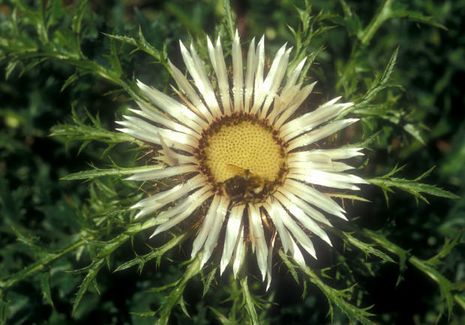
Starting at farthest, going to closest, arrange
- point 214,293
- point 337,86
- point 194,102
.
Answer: point 214,293 → point 337,86 → point 194,102

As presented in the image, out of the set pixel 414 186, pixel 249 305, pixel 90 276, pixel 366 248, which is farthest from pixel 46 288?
pixel 414 186

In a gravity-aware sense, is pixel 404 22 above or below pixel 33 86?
above

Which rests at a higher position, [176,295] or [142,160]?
[142,160]

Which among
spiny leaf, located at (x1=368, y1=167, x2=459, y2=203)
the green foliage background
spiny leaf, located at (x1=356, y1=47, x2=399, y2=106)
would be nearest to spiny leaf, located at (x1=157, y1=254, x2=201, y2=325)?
the green foliage background

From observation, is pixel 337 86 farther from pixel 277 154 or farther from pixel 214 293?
pixel 214 293

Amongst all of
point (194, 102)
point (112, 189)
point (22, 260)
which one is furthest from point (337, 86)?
point (22, 260)

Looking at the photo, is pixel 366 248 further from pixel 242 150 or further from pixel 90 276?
pixel 90 276

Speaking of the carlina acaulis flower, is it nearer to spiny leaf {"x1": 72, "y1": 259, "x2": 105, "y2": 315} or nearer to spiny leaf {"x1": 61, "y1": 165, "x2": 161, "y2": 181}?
spiny leaf {"x1": 61, "y1": 165, "x2": 161, "y2": 181}
